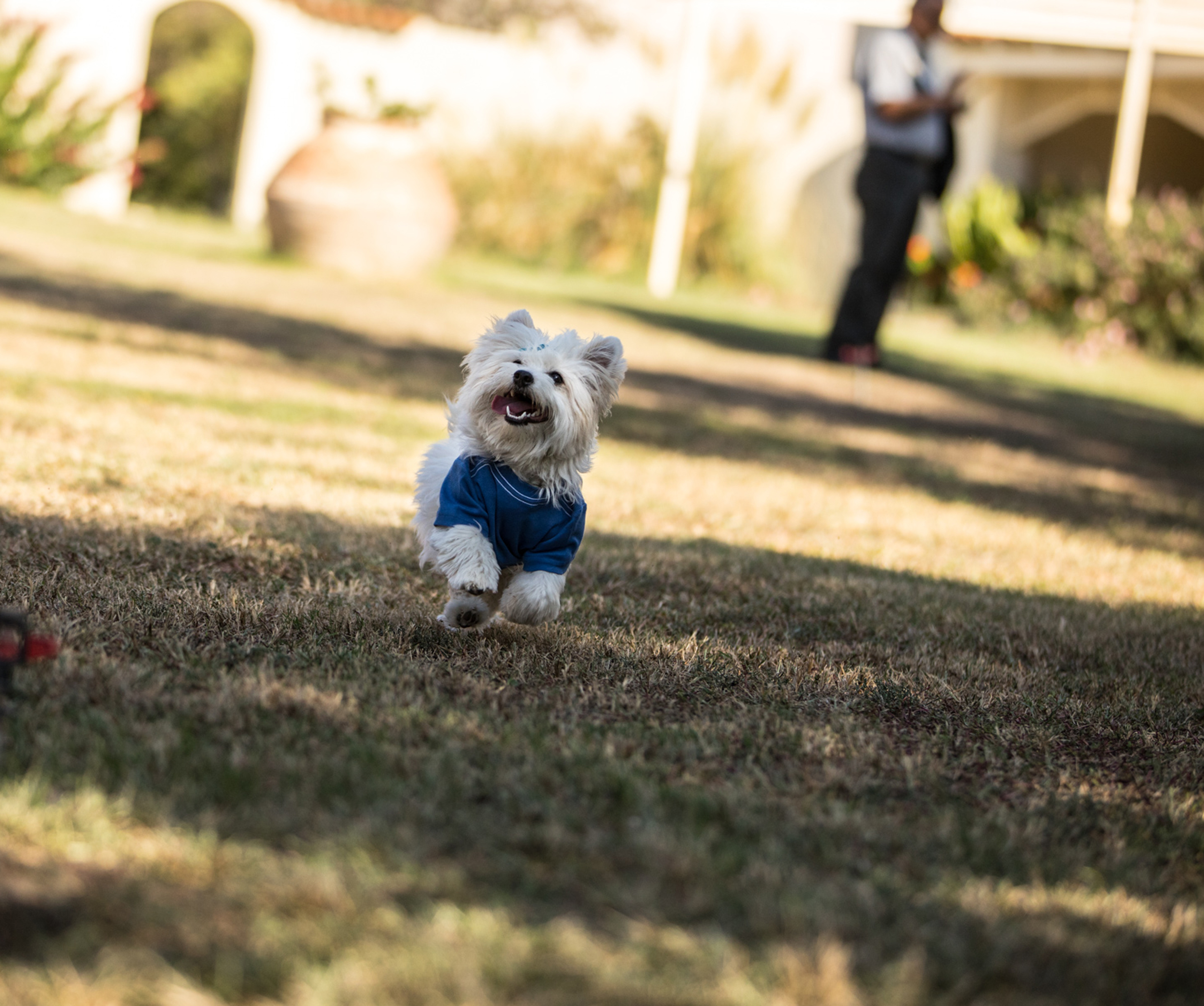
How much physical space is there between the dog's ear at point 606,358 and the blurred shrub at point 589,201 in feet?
50.3

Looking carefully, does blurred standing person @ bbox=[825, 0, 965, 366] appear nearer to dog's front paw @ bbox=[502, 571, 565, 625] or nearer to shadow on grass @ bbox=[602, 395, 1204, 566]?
shadow on grass @ bbox=[602, 395, 1204, 566]

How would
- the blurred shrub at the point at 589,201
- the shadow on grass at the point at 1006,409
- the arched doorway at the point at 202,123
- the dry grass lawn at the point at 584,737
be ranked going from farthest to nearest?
the arched doorway at the point at 202,123 < the blurred shrub at the point at 589,201 < the shadow on grass at the point at 1006,409 < the dry grass lawn at the point at 584,737

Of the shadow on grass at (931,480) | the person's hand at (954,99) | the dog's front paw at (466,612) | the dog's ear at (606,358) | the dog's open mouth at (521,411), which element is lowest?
the dog's front paw at (466,612)

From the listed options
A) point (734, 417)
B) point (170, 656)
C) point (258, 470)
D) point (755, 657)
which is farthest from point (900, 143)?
point (170, 656)

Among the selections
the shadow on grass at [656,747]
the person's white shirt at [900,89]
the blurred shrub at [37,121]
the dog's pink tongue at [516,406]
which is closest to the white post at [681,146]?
the person's white shirt at [900,89]

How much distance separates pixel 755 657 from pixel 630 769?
994 mm

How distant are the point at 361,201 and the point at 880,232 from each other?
17.1ft

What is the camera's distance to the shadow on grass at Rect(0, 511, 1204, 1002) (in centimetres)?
206

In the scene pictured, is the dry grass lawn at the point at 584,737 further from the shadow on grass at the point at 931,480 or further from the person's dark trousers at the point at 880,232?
the person's dark trousers at the point at 880,232

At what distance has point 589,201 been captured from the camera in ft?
61.2

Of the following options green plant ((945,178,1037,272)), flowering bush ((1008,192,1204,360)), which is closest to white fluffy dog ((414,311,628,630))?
flowering bush ((1008,192,1204,360))

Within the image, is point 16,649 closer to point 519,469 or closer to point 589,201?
point 519,469

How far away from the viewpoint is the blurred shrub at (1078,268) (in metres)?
14.9

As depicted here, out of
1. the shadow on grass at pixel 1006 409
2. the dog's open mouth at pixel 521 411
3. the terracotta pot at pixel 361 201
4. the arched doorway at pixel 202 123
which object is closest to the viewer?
the dog's open mouth at pixel 521 411
